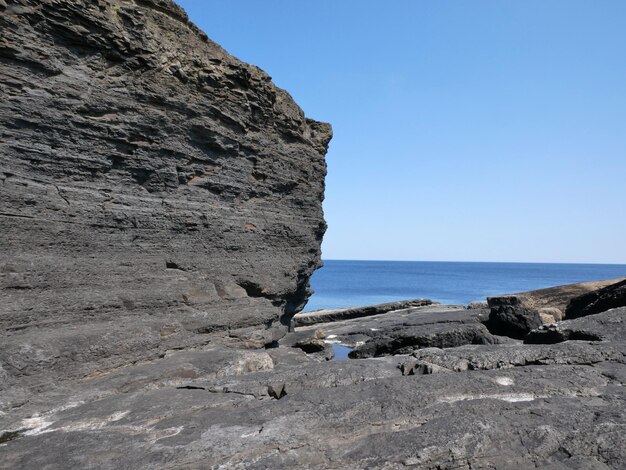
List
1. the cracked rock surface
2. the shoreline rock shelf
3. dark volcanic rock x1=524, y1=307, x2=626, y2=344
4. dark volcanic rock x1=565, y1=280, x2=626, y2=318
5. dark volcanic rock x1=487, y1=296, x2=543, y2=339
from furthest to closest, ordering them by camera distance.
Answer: dark volcanic rock x1=487, y1=296, x2=543, y2=339
dark volcanic rock x1=565, y1=280, x2=626, y2=318
dark volcanic rock x1=524, y1=307, x2=626, y2=344
the shoreline rock shelf
the cracked rock surface

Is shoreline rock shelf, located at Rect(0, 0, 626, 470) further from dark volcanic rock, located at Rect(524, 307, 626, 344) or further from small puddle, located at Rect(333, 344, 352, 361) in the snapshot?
small puddle, located at Rect(333, 344, 352, 361)

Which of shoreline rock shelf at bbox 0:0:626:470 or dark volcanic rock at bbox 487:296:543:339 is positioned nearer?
shoreline rock shelf at bbox 0:0:626:470

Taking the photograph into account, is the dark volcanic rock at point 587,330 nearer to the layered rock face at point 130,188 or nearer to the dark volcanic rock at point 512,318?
the dark volcanic rock at point 512,318

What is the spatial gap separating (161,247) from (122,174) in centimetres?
128

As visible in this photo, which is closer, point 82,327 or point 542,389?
point 542,389

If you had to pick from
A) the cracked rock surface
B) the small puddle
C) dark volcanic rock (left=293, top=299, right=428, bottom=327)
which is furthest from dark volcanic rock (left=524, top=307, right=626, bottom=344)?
dark volcanic rock (left=293, top=299, right=428, bottom=327)

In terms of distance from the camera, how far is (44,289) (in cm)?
680

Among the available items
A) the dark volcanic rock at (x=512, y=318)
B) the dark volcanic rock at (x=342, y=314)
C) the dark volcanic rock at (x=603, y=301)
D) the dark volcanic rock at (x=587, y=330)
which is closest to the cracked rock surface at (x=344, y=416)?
the dark volcanic rock at (x=587, y=330)

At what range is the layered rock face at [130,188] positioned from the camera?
677 centimetres

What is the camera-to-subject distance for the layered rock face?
6766 millimetres

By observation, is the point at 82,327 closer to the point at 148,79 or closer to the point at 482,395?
the point at 148,79

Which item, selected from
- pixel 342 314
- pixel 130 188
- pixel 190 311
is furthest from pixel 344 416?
pixel 342 314

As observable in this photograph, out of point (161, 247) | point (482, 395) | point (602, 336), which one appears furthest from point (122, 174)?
point (602, 336)

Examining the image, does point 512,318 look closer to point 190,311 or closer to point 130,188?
point 190,311
